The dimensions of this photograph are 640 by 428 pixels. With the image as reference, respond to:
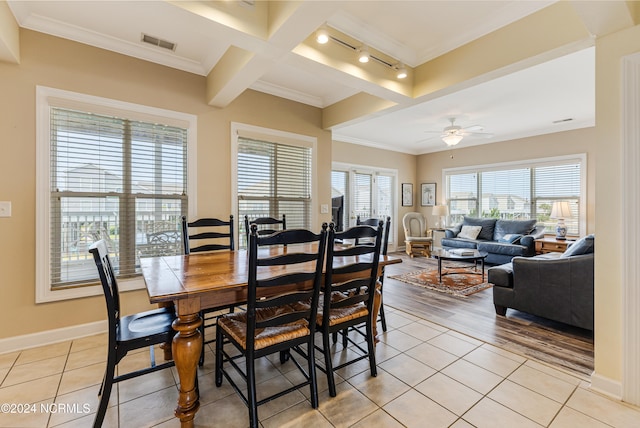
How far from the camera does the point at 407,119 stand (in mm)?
5047

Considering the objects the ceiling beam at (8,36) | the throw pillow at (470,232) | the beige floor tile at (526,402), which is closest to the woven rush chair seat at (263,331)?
the beige floor tile at (526,402)

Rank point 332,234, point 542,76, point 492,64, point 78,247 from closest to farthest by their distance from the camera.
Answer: point 332,234 → point 492,64 → point 78,247 → point 542,76

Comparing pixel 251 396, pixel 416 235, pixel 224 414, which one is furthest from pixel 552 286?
pixel 416 235

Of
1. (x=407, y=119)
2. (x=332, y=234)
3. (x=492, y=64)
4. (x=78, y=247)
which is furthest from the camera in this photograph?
(x=407, y=119)

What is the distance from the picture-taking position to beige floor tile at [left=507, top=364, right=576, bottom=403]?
1.86 m

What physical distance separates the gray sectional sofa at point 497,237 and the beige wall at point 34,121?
5236mm

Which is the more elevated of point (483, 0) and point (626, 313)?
point (483, 0)

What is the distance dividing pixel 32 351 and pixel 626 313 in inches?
171

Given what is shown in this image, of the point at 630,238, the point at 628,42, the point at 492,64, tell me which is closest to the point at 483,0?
the point at 492,64

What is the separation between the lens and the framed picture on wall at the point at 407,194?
25.3 feet

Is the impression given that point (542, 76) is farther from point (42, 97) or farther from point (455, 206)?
point (42, 97)

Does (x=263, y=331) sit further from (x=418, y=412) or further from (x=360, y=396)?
(x=418, y=412)

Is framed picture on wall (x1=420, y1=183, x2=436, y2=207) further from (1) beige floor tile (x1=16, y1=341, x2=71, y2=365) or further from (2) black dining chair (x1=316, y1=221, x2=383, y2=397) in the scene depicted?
(1) beige floor tile (x1=16, y1=341, x2=71, y2=365)

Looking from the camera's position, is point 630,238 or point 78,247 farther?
point 78,247
